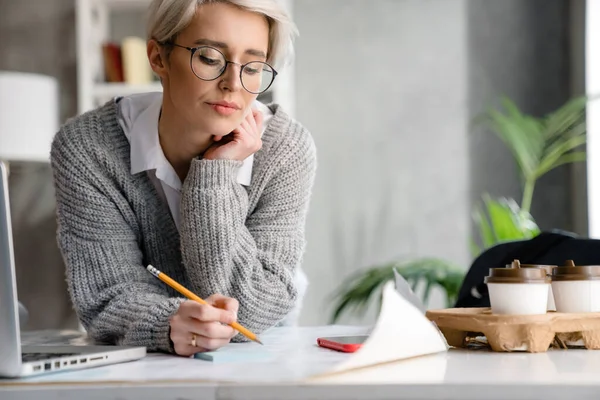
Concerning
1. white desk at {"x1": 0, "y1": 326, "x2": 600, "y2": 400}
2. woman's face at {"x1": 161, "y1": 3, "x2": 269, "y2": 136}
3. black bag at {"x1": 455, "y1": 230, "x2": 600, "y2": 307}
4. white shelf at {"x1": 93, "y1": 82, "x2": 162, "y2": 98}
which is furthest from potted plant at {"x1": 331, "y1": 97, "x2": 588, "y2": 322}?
white desk at {"x1": 0, "y1": 326, "x2": 600, "y2": 400}

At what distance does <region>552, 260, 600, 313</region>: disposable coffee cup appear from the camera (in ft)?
3.48

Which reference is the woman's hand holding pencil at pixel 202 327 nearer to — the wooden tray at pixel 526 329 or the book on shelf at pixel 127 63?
the wooden tray at pixel 526 329

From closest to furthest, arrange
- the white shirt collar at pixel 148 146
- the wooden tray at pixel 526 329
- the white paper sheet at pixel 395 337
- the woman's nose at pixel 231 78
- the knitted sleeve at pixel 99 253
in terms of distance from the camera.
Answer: the white paper sheet at pixel 395 337 < the wooden tray at pixel 526 329 < the knitted sleeve at pixel 99 253 < the woman's nose at pixel 231 78 < the white shirt collar at pixel 148 146

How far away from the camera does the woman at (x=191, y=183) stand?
1335 millimetres

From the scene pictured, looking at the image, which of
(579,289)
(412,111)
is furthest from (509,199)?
(579,289)

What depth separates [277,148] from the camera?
1.53m

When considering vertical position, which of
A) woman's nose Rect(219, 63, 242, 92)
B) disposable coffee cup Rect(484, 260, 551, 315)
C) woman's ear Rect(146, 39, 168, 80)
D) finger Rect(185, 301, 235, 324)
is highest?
woman's ear Rect(146, 39, 168, 80)

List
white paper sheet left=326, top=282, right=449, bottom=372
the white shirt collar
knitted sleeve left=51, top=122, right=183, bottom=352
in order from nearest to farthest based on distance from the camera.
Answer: white paper sheet left=326, top=282, right=449, bottom=372 → knitted sleeve left=51, top=122, right=183, bottom=352 → the white shirt collar

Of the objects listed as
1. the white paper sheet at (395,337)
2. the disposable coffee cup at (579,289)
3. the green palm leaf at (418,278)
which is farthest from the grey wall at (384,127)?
the white paper sheet at (395,337)

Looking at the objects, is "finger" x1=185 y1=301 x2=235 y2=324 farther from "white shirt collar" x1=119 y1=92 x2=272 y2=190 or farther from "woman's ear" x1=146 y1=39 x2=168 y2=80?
"woman's ear" x1=146 y1=39 x2=168 y2=80

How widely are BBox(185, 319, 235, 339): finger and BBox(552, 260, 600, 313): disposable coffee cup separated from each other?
0.46 meters

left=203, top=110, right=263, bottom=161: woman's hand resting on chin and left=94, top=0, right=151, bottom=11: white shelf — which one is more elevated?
left=94, top=0, right=151, bottom=11: white shelf

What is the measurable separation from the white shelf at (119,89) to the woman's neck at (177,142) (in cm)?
160

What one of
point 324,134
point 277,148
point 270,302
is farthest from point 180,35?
point 324,134
